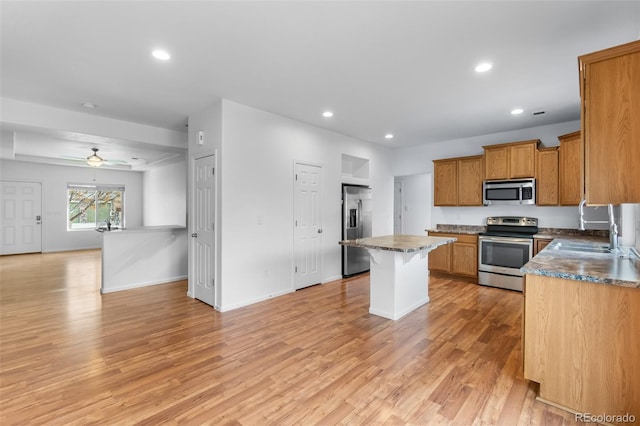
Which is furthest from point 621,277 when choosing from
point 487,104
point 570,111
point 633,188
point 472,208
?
point 472,208

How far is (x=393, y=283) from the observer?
11.1 feet

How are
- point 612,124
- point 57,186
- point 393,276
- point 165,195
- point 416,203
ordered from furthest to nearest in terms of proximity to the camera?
point 57,186 < point 416,203 < point 165,195 < point 393,276 < point 612,124

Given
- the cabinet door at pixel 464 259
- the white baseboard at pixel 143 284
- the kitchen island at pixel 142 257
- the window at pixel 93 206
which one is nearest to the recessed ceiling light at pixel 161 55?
the kitchen island at pixel 142 257

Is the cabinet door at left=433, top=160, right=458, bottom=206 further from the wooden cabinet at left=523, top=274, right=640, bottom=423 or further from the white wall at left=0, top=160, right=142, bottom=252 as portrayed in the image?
the white wall at left=0, top=160, right=142, bottom=252

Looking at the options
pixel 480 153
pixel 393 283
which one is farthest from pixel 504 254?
pixel 393 283

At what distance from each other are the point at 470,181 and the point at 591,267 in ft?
11.5

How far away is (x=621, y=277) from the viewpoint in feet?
5.53

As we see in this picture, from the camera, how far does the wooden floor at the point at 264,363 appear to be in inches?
72.7

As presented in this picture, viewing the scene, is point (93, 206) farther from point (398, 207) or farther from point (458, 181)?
point (458, 181)

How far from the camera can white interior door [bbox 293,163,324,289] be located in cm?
459

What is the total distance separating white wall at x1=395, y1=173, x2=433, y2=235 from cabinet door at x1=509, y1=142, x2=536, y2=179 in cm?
301

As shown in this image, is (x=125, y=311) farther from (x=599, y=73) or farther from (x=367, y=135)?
(x=599, y=73)

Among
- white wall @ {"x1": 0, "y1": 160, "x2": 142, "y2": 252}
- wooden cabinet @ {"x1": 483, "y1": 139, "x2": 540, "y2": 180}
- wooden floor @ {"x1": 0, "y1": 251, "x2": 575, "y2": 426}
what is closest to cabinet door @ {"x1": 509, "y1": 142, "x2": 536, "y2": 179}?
wooden cabinet @ {"x1": 483, "y1": 139, "x2": 540, "y2": 180}

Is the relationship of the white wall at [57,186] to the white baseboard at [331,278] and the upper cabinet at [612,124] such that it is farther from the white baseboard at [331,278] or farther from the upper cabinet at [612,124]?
the upper cabinet at [612,124]
